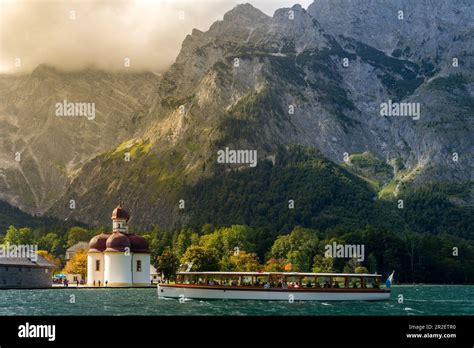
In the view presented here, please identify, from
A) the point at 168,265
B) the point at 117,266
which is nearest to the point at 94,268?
the point at 117,266

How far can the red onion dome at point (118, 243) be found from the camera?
189m

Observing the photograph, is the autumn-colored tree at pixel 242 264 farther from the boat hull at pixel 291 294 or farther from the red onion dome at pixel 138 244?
the boat hull at pixel 291 294

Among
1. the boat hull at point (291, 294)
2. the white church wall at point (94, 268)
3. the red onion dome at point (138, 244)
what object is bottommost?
the boat hull at point (291, 294)

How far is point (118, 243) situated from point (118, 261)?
4280mm

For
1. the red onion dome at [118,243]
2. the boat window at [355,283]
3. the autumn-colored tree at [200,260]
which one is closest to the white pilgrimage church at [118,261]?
the red onion dome at [118,243]

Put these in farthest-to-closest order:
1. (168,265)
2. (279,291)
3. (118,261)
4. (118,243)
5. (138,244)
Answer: (138,244) → (118,243) → (118,261) → (168,265) → (279,291)

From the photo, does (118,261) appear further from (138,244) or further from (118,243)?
(138,244)

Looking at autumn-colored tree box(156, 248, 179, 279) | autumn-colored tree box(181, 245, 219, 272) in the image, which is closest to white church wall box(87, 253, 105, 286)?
autumn-colored tree box(156, 248, 179, 279)

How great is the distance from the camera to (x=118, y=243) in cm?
18962
